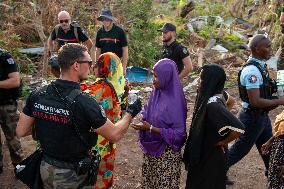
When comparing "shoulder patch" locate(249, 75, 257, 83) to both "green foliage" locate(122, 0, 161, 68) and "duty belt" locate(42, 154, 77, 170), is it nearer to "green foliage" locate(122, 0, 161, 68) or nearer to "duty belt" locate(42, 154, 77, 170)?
"duty belt" locate(42, 154, 77, 170)

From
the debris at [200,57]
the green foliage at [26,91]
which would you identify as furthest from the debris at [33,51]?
the debris at [200,57]

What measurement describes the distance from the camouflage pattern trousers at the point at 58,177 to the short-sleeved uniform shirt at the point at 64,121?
3.9 inches

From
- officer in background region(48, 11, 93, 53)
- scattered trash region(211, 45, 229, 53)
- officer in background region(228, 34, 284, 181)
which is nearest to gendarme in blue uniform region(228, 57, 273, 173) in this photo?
officer in background region(228, 34, 284, 181)

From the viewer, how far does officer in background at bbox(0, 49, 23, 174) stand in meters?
4.50

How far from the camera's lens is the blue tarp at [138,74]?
952cm

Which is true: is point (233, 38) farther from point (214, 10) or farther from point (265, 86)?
point (265, 86)

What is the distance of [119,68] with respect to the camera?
4.26m

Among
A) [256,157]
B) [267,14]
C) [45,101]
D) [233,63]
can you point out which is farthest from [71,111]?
[267,14]

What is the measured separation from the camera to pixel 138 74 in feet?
31.9

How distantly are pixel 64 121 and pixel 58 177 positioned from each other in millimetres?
489

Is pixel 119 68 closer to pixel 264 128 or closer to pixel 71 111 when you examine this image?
pixel 71 111

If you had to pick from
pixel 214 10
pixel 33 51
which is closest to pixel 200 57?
pixel 214 10

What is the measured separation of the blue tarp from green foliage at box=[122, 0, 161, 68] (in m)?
0.78

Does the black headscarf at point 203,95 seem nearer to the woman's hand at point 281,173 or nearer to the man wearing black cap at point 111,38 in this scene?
the woman's hand at point 281,173
